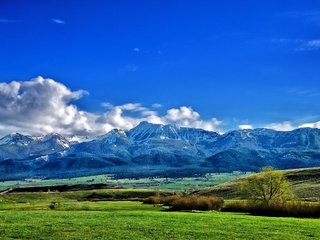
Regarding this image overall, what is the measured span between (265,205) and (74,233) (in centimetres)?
5271

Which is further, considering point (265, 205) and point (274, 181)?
point (274, 181)

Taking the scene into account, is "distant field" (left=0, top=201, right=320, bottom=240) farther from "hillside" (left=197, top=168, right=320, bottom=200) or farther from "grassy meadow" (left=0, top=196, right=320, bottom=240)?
"hillside" (left=197, top=168, right=320, bottom=200)

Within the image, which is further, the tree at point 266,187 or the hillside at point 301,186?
the hillside at point 301,186

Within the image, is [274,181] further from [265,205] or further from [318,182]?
[318,182]

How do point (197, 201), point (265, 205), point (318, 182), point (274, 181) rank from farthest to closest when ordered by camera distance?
point (318, 182), point (274, 181), point (197, 201), point (265, 205)

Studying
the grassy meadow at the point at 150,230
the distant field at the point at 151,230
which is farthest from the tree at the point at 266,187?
the distant field at the point at 151,230

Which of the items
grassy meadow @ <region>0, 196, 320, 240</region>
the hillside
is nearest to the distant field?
grassy meadow @ <region>0, 196, 320, 240</region>

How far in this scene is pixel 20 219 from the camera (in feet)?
182

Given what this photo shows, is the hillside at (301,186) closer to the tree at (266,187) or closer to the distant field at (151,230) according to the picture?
the tree at (266,187)

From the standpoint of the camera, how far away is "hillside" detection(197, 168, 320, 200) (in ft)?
471

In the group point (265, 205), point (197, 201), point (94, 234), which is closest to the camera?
point (94, 234)

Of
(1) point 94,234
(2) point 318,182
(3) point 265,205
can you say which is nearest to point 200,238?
(1) point 94,234

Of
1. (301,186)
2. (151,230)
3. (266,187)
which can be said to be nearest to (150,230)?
(151,230)

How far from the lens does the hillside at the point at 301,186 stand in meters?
144
